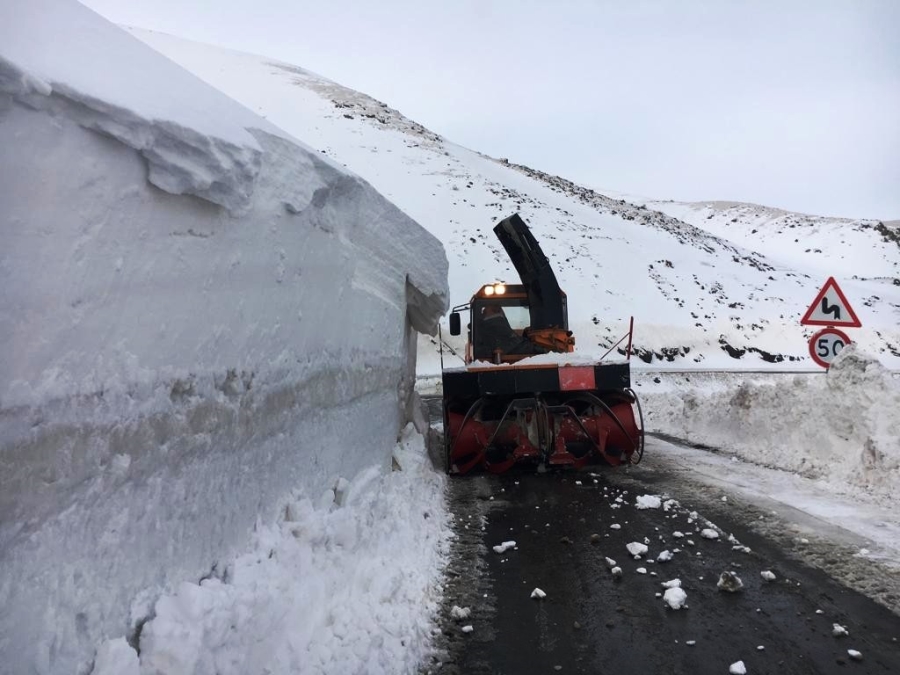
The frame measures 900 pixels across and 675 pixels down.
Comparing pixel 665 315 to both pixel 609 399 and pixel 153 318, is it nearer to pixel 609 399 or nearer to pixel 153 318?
pixel 609 399

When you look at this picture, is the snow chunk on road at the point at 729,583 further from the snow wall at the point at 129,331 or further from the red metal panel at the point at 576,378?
the red metal panel at the point at 576,378

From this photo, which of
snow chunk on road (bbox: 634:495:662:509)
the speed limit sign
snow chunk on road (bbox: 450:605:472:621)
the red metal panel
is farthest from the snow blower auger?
snow chunk on road (bbox: 450:605:472:621)

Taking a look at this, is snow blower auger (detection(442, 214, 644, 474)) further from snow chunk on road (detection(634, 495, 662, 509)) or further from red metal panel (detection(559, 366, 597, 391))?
snow chunk on road (detection(634, 495, 662, 509))

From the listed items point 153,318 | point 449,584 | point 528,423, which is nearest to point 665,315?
point 528,423

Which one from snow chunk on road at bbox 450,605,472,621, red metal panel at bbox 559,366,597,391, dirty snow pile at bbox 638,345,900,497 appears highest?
red metal panel at bbox 559,366,597,391

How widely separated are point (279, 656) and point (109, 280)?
1.94 meters

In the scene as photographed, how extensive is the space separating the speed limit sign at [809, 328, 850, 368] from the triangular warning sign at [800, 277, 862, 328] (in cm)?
17

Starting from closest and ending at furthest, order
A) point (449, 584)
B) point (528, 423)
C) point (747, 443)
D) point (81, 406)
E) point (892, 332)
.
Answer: point (81, 406) < point (449, 584) < point (528, 423) < point (747, 443) < point (892, 332)

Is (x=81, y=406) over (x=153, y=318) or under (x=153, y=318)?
under

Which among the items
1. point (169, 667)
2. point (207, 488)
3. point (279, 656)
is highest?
point (207, 488)

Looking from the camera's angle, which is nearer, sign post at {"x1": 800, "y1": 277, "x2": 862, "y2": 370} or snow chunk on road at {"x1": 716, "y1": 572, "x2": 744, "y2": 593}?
snow chunk on road at {"x1": 716, "y1": 572, "x2": 744, "y2": 593}

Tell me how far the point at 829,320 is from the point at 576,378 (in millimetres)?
3784

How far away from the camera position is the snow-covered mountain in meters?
29.4

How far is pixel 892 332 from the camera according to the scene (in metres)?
33.2
